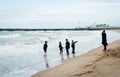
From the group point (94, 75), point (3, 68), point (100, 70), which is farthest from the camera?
point (3, 68)

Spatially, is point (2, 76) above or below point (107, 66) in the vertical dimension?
below

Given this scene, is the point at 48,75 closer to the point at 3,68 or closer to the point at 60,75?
the point at 60,75

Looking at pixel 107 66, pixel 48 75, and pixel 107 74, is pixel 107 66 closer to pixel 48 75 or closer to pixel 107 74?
pixel 107 74

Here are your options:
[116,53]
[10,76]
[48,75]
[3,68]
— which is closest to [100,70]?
[48,75]

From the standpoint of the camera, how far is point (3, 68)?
21.2 metres

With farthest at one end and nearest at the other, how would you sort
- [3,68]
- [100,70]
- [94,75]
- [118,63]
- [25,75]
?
[3,68]
[25,75]
[118,63]
[100,70]
[94,75]

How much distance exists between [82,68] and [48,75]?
1682 mm

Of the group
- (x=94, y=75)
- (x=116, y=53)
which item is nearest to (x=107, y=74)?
(x=94, y=75)

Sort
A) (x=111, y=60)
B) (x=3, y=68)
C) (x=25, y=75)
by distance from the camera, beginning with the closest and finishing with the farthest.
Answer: (x=111, y=60) < (x=25, y=75) < (x=3, y=68)

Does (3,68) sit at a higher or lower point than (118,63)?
lower

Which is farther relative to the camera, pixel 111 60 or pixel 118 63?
pixel 111 60

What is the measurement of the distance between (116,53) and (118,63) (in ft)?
11.4

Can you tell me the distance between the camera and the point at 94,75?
12438 millimetres

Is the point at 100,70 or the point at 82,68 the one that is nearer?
the point at 100,70
